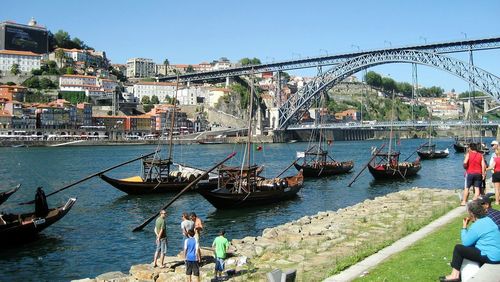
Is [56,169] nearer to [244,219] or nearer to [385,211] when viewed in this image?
[244,219]

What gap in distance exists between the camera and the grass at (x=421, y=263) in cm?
900

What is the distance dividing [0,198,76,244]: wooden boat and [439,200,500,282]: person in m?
16.7

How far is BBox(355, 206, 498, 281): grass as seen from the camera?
29.5 feet

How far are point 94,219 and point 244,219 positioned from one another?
7658 mm

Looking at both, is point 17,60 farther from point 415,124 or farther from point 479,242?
point 479,242

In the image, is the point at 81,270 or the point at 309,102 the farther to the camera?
the point at 309,102

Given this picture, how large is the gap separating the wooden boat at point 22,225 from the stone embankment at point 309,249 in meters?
7.28

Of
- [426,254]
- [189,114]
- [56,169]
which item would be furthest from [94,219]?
[189,114]

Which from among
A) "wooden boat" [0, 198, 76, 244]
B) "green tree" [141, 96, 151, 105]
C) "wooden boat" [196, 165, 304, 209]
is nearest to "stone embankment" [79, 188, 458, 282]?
"wooden boat" [0, 198, 76, 244]

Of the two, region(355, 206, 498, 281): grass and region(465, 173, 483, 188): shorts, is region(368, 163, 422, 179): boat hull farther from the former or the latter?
region(355, 206, 498, 281): grass

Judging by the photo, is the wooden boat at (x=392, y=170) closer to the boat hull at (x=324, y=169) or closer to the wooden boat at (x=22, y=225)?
the boat hull at (x=324, y=169)

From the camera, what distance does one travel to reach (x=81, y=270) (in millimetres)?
17188

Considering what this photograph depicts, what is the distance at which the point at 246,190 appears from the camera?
97.8 ft

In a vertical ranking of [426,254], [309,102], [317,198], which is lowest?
[317,198]
